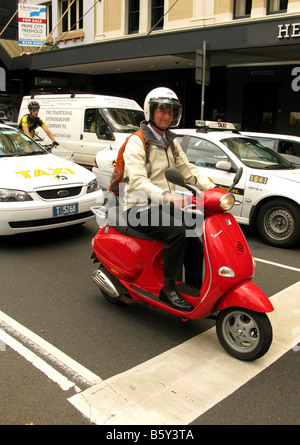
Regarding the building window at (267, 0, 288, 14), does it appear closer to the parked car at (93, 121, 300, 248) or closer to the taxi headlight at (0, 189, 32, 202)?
the parked car at (93, 121, 300, 248)

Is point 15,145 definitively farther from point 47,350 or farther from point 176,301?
point 176,301

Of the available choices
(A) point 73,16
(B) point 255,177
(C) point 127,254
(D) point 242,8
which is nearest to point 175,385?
(C) point 127,254

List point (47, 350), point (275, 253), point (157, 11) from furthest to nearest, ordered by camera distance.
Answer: point (157, 11) < point (275, 253) < point (47, 350)

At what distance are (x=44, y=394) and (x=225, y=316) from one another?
1.46m

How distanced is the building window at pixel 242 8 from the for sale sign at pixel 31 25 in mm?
8171

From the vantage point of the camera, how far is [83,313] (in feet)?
13.9

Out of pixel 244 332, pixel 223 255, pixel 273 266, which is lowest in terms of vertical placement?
pixel 273 266

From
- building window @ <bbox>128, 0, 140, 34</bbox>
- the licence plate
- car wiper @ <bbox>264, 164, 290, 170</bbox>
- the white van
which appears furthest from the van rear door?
building window @ <bbox>128, 0, 140, 34</bbox>

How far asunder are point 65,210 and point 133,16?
608 inches

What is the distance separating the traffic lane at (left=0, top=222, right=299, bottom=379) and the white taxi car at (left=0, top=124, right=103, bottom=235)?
45 centimetres

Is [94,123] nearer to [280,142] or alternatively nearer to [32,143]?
[32,143]

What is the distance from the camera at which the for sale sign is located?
1803cm

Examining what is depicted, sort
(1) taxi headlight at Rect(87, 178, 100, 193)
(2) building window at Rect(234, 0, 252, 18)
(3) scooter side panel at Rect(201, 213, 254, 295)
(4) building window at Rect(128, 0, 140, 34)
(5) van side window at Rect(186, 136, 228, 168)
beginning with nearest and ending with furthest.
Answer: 1. (3) scooter side panel at Rect(201, 213, 254, 295)
2. (1) taxi headlight at Rect(87, 178, 100, 193)
3. (5) van side window at Rect(186, 136, 228, 168)
4. (2) building window at Rect(234, 0, 252, 18)
5. (4) building window at Rect(128, 0, 140, 34)

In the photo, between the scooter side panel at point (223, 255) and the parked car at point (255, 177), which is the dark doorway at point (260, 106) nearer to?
the parked car at point (255, 177)
